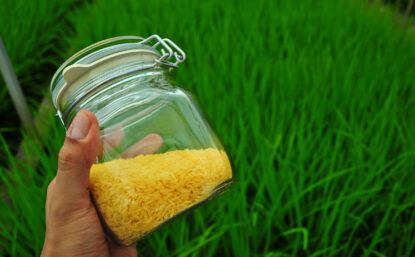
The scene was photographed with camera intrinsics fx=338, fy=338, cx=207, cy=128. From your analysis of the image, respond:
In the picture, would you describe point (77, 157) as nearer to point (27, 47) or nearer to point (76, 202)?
point (76, 202)

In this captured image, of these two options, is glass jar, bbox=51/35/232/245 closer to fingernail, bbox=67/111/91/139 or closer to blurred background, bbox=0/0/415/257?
fingernail, bbox=67/111/91/139

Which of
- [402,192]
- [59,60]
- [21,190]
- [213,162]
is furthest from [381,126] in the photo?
[59,60]

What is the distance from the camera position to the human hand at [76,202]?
0.54 meters

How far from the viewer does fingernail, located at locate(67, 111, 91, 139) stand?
21.1 inches

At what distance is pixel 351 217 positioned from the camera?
85 cm

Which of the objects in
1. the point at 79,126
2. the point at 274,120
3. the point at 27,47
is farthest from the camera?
the point at 27,47

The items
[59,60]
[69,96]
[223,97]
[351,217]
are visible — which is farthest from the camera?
[59,60]

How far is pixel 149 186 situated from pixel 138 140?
0.10m

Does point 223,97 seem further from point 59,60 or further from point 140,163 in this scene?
point 59,60

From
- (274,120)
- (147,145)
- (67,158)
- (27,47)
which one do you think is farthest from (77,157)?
(27,47)

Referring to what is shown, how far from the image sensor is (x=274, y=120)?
1.08 m

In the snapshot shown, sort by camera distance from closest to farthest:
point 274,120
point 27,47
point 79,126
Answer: point 79,126, point 274,120, point 27,47

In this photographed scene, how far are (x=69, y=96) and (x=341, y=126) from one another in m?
0.83

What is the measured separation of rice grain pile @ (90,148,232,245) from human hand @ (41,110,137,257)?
3cm
